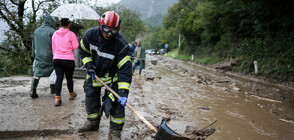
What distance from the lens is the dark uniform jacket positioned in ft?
9.02

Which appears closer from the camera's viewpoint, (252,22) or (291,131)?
(291,131)

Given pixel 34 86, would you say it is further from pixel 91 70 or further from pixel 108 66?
pixel 108 66

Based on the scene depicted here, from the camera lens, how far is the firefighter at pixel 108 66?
265 centimetres

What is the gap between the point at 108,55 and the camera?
9.17 feet

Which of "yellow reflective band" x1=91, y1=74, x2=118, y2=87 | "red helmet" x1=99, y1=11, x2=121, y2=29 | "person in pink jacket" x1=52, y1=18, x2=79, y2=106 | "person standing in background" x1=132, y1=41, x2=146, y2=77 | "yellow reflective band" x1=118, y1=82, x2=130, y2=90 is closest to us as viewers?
"red helmet" x1=99, y1=11, x2=121, y2=29

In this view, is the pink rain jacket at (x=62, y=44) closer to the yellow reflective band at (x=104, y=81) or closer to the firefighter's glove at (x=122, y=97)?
the yellow reflective band at (x=104, y=81)

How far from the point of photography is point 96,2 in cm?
1570

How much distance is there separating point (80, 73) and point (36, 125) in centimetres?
486

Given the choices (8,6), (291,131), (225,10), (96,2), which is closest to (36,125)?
(291,131)

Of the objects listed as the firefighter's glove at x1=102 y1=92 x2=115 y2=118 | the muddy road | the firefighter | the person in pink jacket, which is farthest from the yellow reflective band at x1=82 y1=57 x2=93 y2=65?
the person in pink jacket

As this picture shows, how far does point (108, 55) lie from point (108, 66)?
0.59ft

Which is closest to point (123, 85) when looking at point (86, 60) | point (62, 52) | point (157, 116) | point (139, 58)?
point (86, 60)

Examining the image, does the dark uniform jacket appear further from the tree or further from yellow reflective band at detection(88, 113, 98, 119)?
the tree

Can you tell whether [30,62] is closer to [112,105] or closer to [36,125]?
[36,125]
